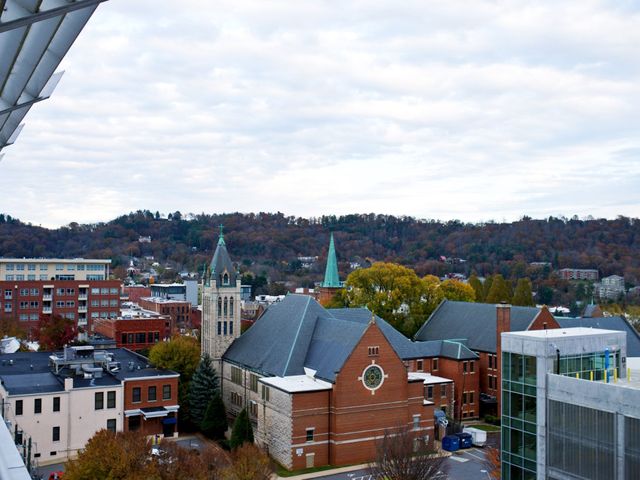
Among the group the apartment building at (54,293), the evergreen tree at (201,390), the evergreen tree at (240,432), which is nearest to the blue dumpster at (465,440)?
the evergreen tree at (240,432)

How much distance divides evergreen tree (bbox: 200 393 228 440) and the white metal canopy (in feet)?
127

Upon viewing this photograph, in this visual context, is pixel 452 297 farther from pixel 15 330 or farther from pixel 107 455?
pixel 107 455

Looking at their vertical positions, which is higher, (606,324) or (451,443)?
(606,324)

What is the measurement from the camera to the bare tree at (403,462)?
31.1 meters

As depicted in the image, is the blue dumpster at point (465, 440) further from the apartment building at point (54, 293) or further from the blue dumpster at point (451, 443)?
the apartment building at point (54, 293)

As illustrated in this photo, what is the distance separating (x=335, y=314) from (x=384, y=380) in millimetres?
13083

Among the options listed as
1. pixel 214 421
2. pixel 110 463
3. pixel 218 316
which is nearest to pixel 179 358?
pixel 218 316

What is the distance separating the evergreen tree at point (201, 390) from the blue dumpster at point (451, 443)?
54.0 ft

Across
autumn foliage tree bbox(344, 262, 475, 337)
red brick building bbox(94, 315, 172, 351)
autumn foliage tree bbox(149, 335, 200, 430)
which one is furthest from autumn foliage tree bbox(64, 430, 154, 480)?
red brick building bbox(94, 315, 172, 351)

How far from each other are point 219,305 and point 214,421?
440 inches

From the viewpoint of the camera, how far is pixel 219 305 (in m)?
52.0

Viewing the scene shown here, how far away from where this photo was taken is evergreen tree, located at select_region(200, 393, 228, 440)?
43.2m

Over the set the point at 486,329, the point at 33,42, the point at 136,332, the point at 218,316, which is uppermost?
the point at 33,42

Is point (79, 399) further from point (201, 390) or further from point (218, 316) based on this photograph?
point (218, 316)
